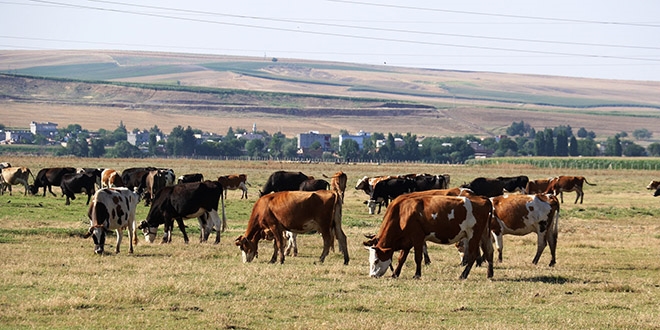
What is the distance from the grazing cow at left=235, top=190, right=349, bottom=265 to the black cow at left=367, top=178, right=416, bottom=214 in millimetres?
19157

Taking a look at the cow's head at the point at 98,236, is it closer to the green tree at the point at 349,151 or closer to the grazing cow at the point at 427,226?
the grazing cow at the point at 427,226

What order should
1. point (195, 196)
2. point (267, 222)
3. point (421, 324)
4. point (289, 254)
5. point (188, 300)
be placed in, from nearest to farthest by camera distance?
point (421, 324) → point (188, 300) → point (267, 222) → point (289, 254) → point (195, 196)

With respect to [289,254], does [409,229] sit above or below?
above

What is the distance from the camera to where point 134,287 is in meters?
18.1

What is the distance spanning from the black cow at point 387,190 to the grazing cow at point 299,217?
1916 cm

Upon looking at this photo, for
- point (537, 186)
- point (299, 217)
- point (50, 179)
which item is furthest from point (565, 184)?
point (299, 217)

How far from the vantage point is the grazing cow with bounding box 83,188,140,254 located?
78.4 ft

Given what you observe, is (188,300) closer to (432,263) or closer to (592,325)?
(592,325)

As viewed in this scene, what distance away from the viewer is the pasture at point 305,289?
15.7 meters

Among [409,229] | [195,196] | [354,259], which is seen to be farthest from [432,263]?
[195,196]

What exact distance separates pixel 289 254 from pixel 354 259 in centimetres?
191

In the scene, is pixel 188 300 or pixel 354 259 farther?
pixel 354 259

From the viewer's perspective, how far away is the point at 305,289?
18.6 meters

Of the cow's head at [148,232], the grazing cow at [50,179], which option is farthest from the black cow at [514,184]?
the cow's head at [148,232]
